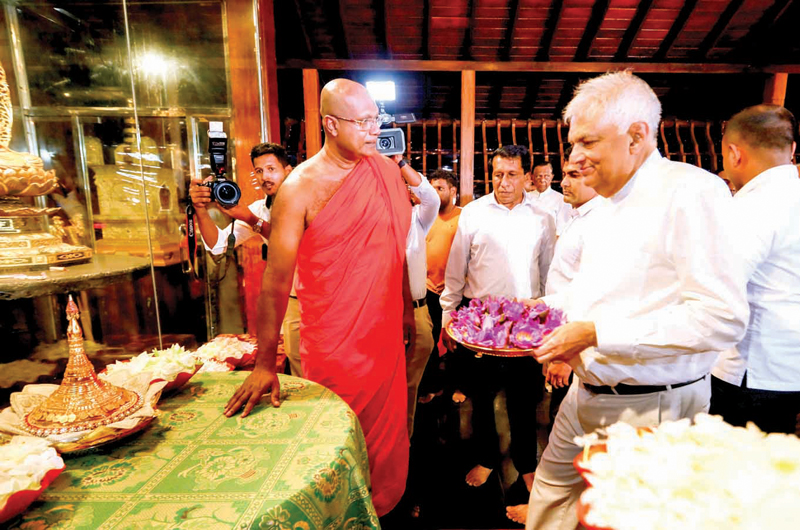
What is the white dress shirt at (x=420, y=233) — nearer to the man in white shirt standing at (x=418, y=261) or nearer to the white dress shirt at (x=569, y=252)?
the man in white shirt standing at (x=418, y=261)

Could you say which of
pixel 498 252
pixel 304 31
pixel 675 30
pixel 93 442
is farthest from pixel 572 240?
pixel 675 30

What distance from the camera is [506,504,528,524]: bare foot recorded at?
7.10ft

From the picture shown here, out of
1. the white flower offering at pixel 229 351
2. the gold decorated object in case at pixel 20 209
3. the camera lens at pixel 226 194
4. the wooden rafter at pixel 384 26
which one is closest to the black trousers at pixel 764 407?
the white flower offering at pixel 229 351

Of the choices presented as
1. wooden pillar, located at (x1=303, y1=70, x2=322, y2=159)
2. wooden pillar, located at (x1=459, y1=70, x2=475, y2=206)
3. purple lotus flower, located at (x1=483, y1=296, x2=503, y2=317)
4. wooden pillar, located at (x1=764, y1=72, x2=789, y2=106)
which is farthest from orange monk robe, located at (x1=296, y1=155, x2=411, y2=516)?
wooden pillar, located at (x1=764, y1=72, x2=789, y2=106)

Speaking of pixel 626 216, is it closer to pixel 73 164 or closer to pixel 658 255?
pixel 658 255

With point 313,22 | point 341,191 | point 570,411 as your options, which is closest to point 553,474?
point 570,411

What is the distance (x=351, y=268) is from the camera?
Answer: 5.87 ft

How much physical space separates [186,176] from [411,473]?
12.0 ft

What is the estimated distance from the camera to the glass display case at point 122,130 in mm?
3768

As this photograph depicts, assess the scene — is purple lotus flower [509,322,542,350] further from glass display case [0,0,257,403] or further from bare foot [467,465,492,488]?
glass display case [0,0,257,403]

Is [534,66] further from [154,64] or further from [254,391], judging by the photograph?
[254,391]

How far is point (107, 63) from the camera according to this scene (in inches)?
158

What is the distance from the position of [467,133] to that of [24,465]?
A: 18.8ft

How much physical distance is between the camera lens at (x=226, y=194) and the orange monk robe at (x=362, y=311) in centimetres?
80
